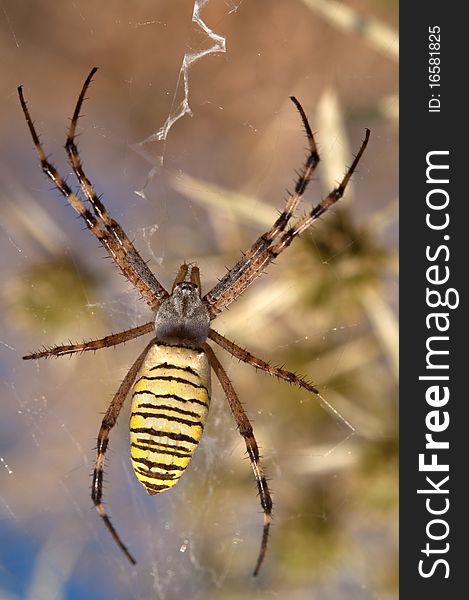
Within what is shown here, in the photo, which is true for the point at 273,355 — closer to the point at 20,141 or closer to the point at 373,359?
the point at 373,359

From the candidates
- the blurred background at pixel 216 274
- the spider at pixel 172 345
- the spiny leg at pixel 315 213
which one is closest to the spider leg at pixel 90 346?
the spider at pixel 172 345

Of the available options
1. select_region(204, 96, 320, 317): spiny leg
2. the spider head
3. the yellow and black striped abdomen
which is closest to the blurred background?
select_region(204, 96, 320, 317): spiny leg

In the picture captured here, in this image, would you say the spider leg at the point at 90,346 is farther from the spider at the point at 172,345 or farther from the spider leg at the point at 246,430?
the spider leg at the point at 246,430

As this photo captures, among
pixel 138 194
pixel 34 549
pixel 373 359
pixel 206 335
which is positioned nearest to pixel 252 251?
pixel 206 335

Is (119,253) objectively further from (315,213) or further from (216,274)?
(216,274)

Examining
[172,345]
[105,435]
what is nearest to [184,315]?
[172,345]

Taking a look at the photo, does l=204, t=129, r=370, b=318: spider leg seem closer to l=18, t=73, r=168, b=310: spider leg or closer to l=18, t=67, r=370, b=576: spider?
l=18, t=67, r=370, b=576: spider

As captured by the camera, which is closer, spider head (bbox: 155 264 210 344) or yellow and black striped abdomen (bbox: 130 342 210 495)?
yellow and black striped abdomen (bbox: 130 342 210 495)
